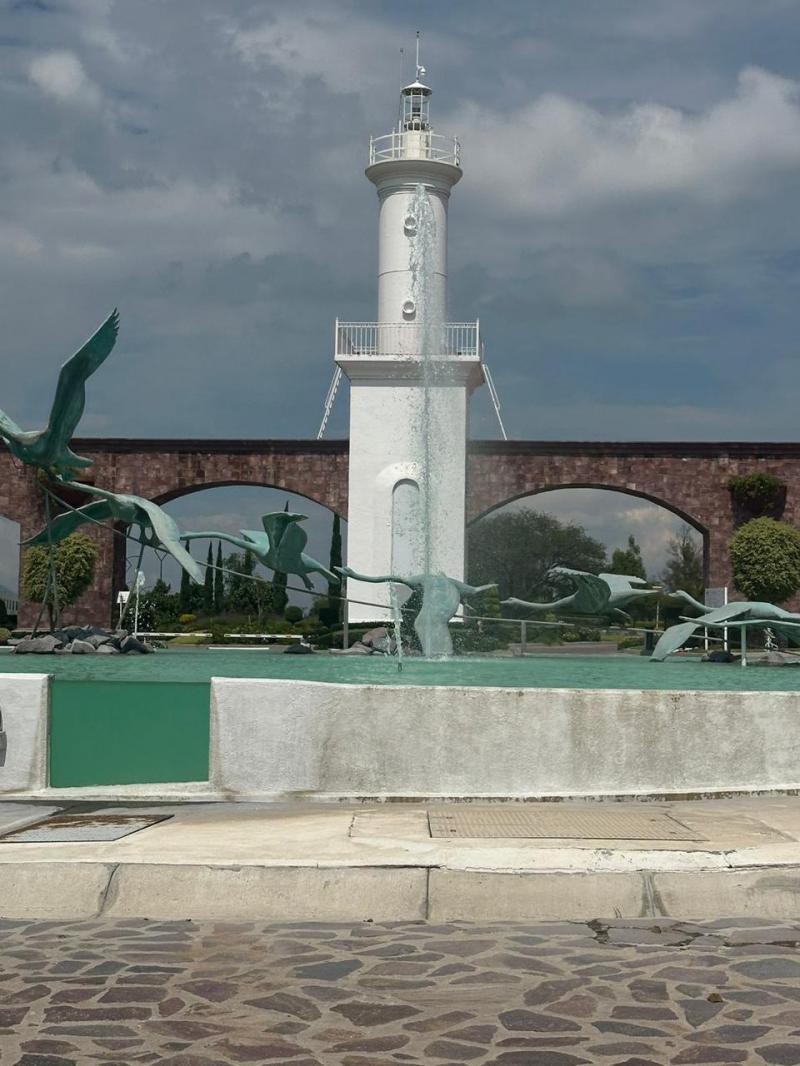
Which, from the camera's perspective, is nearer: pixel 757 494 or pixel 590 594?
pixel 590 594

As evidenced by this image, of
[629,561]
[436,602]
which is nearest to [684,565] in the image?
[629,561]

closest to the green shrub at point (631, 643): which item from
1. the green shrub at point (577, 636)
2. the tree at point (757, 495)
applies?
the green shrub at point (577, 636)

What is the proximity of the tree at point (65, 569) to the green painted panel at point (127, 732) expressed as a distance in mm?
27331

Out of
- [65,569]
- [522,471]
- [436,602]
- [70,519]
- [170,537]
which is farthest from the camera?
[522,471]

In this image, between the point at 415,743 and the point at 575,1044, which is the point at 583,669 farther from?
the point at 575,1044

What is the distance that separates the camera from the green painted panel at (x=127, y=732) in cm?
829

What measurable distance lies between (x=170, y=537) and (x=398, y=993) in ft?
28.4

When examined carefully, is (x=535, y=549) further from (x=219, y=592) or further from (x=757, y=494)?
(x=757, y=494)

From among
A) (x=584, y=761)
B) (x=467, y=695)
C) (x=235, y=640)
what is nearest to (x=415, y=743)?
(x=467, y=695)

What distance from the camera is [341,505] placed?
36.9 m

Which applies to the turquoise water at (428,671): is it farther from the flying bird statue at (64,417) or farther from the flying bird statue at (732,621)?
the flying bird statue at (64,417)

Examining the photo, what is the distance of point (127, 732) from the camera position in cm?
837

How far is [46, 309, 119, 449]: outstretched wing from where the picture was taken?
12.3m

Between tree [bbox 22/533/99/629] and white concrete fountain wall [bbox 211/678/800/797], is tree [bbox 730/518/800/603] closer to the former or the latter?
tree [bbox 22/533/99/629]
